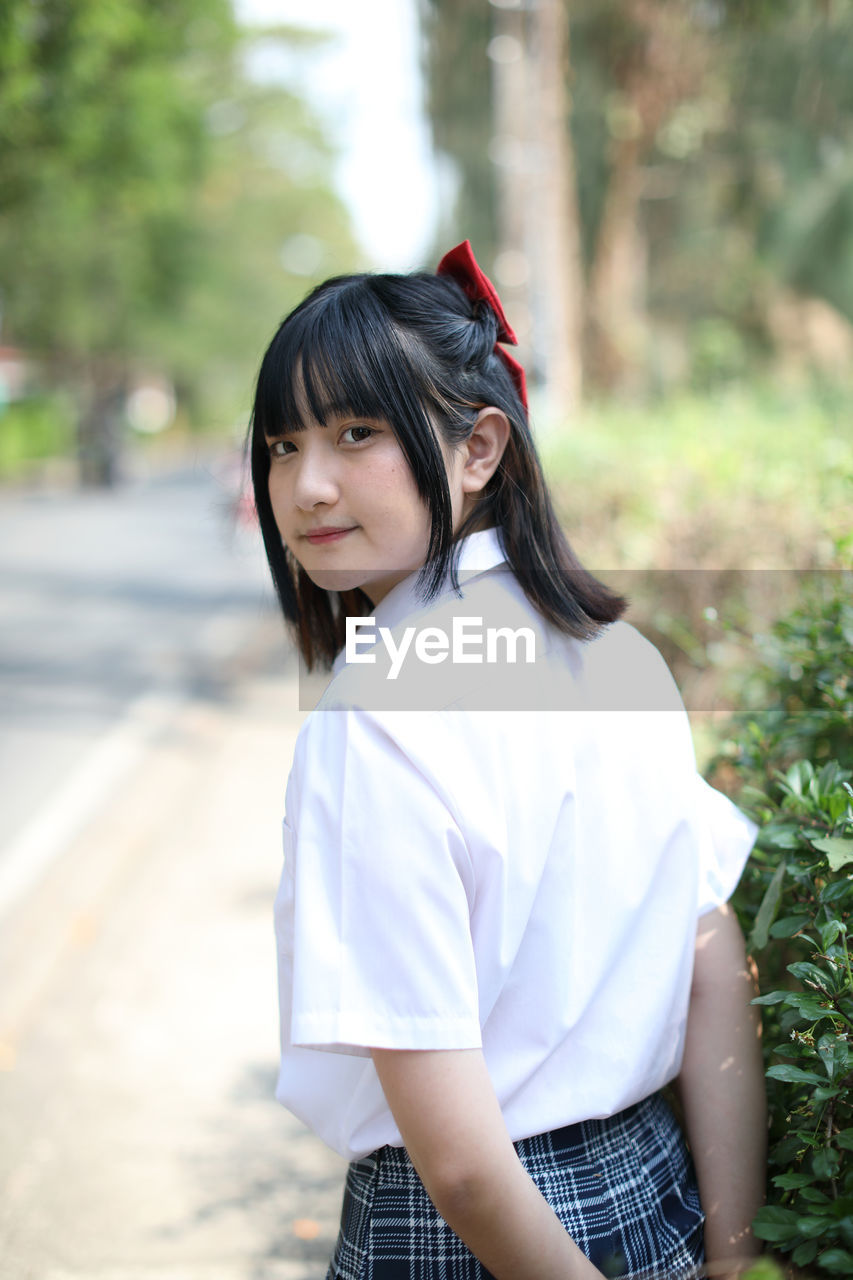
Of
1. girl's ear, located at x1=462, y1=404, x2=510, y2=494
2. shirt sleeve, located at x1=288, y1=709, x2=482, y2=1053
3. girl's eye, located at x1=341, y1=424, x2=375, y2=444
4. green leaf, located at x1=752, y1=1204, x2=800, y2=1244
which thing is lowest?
green leaf, located at x1=752, y1=1204, x2=800, y2=1244

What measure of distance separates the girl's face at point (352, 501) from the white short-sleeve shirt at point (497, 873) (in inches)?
1.9

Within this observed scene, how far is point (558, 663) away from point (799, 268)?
14619mm

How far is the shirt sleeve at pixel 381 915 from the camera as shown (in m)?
0.90

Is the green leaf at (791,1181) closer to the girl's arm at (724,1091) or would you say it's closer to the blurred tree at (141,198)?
the girl's arm at (724,1091)

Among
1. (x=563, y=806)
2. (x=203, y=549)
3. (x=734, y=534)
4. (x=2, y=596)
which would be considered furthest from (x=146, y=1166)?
(x=203, y=549)

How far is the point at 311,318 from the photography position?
3.69 ft

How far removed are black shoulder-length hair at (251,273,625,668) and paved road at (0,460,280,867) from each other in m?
2.66

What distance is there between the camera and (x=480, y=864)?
960 mm

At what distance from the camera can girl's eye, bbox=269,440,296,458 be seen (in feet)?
3.86

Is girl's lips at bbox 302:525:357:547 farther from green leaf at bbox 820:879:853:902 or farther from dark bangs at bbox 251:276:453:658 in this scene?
green leaf at bbox 820:879:853:902

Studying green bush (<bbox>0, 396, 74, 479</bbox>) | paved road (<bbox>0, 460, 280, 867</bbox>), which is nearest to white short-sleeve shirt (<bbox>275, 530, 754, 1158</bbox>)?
paved road (<bbox>0, 460, 280, 867</bbox>)

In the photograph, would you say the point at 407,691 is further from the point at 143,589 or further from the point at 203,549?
the point at 203,549

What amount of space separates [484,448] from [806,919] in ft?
2.01

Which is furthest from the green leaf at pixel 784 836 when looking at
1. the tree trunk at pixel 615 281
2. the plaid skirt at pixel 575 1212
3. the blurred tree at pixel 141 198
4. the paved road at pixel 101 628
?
the tree trunk at pixel 615 281
